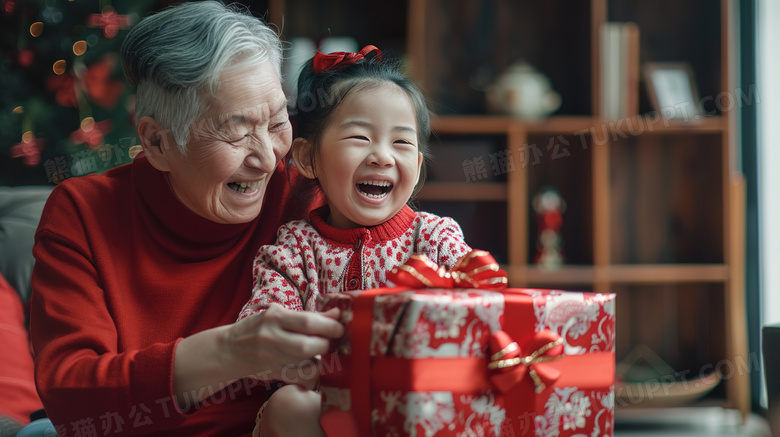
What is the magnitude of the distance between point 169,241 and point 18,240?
0.65 meters

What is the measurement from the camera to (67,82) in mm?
2707

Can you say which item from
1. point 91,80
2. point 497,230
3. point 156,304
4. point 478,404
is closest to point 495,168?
point 497,230

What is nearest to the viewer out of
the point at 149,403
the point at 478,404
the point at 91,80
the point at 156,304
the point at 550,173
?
the point at 478,404

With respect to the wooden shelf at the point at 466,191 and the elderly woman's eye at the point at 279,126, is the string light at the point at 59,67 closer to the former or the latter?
the wooden shelf at the point at 466,191

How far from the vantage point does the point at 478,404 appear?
817 mm

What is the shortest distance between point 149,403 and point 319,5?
2.55 metres

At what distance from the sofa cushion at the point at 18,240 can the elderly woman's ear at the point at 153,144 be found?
0.63m

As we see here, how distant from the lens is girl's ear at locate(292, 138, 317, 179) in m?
1.22

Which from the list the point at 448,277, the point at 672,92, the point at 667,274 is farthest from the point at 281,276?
the point at 672,92

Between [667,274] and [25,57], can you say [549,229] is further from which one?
[25,57]

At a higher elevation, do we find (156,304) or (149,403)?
(156,304)

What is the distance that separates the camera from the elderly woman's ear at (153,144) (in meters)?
1.17

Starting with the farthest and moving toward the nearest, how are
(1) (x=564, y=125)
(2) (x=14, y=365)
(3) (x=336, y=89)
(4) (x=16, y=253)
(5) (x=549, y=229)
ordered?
(5) (x=549, y=229)
(1) (x=564, y=125)
(4) (x=16, y=253)
(2) (x=14, y=365)
(3) (x=336, y=89)

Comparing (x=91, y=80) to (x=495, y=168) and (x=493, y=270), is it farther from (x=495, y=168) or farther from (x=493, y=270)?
(x=493, y=270)
